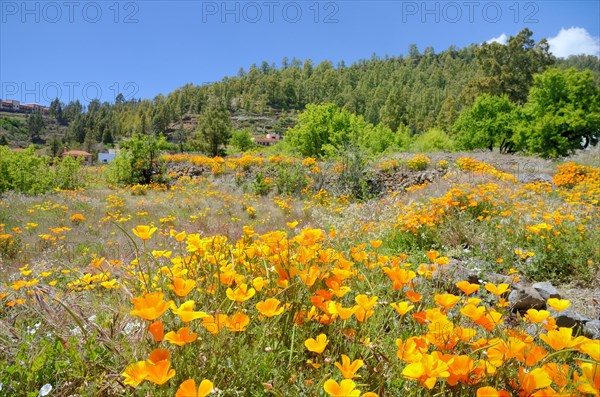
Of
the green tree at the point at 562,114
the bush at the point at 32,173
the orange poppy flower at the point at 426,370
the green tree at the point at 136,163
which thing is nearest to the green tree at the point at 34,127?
the green tree at the point at 136,163

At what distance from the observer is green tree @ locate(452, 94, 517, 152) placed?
24016 millimetres

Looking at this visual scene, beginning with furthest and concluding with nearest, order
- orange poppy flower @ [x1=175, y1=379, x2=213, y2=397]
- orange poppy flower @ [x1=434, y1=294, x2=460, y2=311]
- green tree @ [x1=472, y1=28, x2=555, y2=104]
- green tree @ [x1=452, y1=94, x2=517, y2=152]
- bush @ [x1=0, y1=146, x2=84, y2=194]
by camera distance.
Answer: green tree @ [x1=472, y1=28, x2=555, y2=104] → green tree @ [x1=452, y1=94, x2=517, y2=152] → bush @ [x1=0, y1=146, x2=84, y2=194] → orange poppy flower @ [x1=434, y1=294, x2=460, y2=311] → orange poppy flower @ [x1=175, y1=379, x2=213, y2=397]

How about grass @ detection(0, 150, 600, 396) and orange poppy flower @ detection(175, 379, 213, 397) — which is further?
grass @ detection(0, 150, 600, 396)

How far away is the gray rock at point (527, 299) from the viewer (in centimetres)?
312

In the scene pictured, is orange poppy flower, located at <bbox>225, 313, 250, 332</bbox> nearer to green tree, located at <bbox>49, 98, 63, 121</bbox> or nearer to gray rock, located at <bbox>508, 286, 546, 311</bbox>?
gray rock, located at <bbox>508, 286, 546, 311</bbox>

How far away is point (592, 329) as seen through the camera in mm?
2828

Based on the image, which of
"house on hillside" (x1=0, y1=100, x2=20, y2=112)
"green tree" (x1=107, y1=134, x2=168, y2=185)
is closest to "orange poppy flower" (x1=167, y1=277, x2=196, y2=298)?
"green tree" (x1=107, y1=134, x2=168, y2=185)

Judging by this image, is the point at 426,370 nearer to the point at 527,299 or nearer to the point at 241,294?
the point at 241,294

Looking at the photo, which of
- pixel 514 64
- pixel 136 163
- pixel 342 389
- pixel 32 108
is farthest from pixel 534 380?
pixel 32 108

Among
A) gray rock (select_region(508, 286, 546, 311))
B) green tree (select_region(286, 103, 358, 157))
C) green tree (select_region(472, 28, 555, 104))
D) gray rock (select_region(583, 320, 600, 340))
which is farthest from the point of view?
green tree (select_region(472, 28, 555, 104))

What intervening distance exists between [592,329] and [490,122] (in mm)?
24941

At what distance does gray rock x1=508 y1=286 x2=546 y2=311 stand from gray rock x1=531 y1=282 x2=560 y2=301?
0.16ft

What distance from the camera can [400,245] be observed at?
4969 millimetres

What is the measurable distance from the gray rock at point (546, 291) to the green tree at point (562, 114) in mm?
18667
